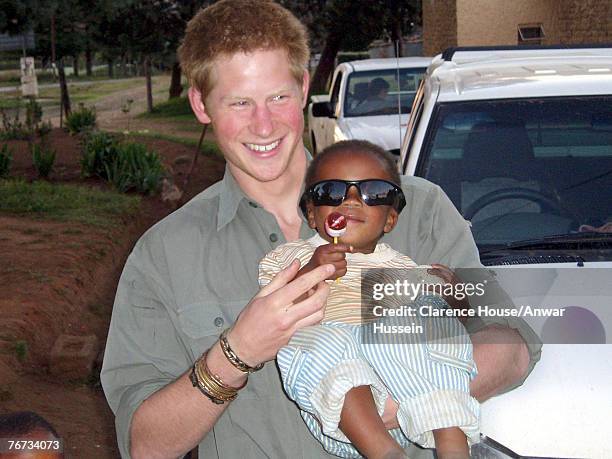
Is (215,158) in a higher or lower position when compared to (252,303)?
lower

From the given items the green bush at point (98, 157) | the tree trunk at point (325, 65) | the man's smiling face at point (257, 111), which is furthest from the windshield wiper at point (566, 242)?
the tree trunk at point (325, 65)

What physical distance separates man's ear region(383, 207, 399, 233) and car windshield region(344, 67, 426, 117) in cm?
1033

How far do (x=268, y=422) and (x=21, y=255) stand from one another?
25.9ft

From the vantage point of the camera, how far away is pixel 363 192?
2559 millimetres

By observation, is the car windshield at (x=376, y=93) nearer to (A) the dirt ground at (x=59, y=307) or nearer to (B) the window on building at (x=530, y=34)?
(A) the dirt ground at (x=59, y=307)

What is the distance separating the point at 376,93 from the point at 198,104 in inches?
426

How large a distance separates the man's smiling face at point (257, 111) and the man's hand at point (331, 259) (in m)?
0.42

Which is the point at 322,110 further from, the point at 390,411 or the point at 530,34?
the point at 390,411

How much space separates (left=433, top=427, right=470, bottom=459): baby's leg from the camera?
228cm

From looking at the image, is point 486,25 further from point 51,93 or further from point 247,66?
point 51,93

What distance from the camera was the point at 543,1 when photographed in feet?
60.9

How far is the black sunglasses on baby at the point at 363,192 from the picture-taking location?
2.52 metres

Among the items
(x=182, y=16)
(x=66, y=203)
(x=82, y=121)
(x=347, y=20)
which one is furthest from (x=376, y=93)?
(x=347, y=20)

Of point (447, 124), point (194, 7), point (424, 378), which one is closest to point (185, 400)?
point (424, 378)
